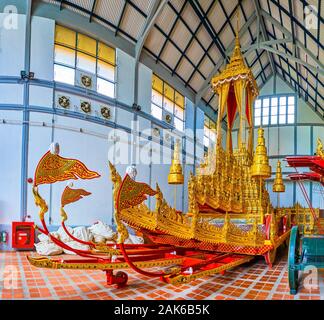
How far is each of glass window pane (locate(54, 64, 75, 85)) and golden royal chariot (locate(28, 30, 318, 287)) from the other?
3.82m

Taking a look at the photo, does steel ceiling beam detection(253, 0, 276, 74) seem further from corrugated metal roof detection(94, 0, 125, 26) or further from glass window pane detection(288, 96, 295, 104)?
corrugated metal roof detection(94, 0, 125, 26)

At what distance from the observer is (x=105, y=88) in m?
8.62

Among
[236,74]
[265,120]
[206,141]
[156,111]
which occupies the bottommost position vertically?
[206,141]

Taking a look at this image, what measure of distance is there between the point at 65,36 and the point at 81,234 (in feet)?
17.9

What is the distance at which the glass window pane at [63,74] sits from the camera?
24.3 ft

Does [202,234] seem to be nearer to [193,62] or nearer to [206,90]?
[193,62]

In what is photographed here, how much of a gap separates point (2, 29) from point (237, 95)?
20.4ft

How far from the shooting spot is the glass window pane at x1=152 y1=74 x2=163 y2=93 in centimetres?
1078

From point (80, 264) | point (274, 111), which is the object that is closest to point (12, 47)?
point (80, 264)

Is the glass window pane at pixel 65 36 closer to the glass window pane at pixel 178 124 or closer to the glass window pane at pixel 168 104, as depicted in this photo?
the glass window pane at pixel 168 104

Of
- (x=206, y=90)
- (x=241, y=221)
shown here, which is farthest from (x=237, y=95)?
(x=206, y=90)

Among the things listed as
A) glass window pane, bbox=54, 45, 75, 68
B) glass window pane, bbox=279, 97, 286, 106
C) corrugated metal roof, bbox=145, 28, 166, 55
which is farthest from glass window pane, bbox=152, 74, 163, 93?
glass window pane, bbox=279, 97, 286, 106

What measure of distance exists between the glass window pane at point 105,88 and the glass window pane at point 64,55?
3.20ft

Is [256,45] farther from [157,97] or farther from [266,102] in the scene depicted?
[266,102]
